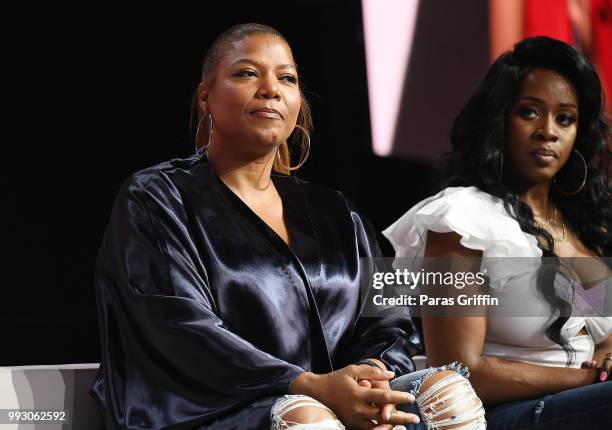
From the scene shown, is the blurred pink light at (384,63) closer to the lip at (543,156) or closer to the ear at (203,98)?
the lip at (543,156)

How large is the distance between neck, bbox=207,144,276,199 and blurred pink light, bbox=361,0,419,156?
107cm

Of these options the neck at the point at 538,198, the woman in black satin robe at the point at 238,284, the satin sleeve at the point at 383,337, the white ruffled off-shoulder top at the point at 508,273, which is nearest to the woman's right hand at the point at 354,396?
the woman in black satin robe at the point at 238,284

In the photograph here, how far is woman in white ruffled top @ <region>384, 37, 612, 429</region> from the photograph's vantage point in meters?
1.88

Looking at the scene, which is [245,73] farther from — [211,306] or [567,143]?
[567,143]

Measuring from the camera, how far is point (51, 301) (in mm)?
2574

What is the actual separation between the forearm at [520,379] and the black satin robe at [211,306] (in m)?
0.17

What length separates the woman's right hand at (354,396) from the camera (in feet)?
4.84

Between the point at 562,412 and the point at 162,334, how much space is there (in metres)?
0.73

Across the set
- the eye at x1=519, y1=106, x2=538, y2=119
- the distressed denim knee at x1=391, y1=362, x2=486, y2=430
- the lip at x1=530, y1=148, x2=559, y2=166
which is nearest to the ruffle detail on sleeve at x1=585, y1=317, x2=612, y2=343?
the lip at x1=530, y1=148, x2=559, y2=166

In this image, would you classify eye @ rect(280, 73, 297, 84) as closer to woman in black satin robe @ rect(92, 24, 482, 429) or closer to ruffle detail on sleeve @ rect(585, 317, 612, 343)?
woman in black satin robe @ rect(92, 24, 482, 429)

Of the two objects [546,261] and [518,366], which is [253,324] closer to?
[518,366]

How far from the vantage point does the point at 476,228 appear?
1.97m

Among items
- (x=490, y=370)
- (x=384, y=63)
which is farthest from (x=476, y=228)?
(x=384, y=63)

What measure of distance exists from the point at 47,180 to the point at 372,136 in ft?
3.05
